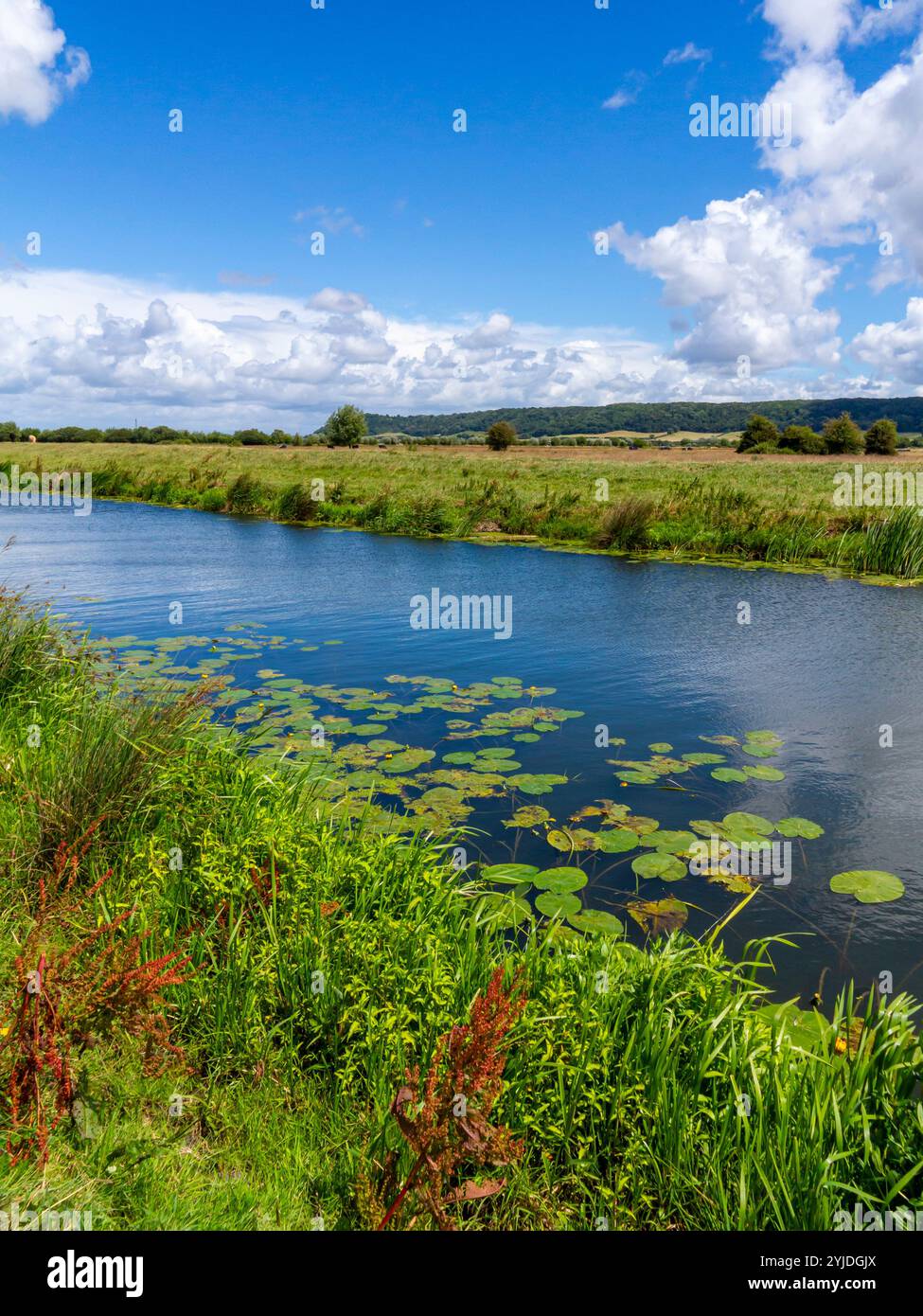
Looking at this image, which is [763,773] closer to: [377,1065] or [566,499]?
[377,1065]

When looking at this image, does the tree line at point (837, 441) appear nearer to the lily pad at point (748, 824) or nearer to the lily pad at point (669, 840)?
the lily pad at point (748, 824)

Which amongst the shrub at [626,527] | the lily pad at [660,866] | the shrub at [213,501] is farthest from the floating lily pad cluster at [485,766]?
the shrub at [213,501]

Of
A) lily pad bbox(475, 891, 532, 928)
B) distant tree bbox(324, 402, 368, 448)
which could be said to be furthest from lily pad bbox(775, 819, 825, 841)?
distant tree bbox(324, 402, 368, 448)

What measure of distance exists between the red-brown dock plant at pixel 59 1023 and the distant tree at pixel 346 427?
288 feet

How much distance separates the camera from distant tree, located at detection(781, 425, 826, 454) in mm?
68375

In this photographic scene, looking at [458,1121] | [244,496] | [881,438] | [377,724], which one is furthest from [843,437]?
[458,1121]

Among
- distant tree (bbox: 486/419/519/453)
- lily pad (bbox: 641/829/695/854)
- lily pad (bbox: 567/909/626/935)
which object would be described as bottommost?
lily pad (bbox: 567/909/626/935)

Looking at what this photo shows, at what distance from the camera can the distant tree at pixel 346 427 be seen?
3482 inches

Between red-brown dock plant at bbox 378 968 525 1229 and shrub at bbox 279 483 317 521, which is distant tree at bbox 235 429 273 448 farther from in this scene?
red-brown dock plant at bbox 378 968 525 1229

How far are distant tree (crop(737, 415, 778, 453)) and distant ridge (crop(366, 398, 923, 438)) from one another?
56.0 m
